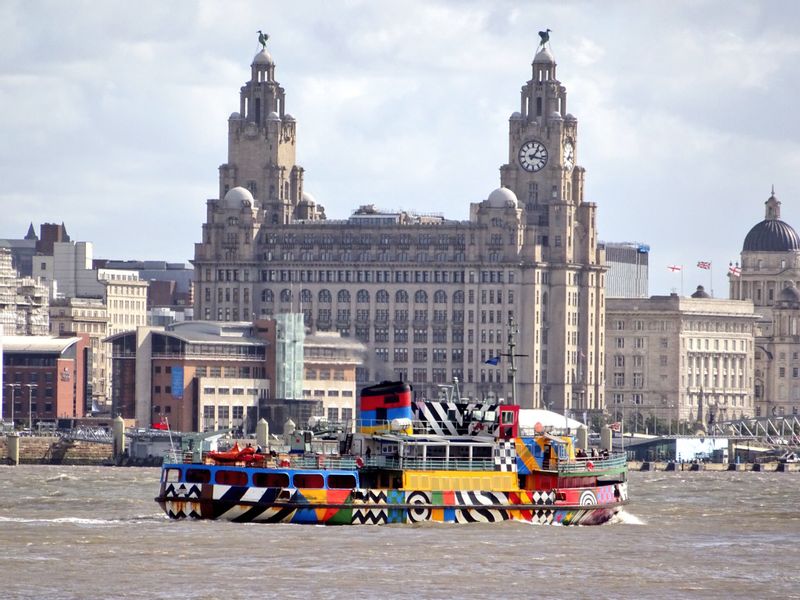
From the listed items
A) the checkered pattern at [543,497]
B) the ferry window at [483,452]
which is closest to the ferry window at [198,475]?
the ferry window at [483,452]

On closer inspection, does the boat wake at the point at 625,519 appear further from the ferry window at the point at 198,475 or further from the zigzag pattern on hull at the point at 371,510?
the ferry window at the point at 198,475

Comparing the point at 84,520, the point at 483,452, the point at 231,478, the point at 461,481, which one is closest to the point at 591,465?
the point at 483,452

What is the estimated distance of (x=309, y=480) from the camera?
130125 mm

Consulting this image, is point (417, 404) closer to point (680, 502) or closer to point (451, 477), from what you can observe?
point (451, 477)

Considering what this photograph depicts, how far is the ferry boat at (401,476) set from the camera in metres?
130

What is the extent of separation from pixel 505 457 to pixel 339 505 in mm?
8541

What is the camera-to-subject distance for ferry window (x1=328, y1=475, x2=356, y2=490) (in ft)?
427

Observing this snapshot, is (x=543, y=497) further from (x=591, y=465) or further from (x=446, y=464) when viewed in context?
(x=591, y=465)

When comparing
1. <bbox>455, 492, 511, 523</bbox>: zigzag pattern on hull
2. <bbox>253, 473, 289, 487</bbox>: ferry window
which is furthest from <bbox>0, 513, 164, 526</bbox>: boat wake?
<bbox>455, 492, 511, 523</bbox>: zigzag pattern on hull

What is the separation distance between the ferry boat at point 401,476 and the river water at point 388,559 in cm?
97

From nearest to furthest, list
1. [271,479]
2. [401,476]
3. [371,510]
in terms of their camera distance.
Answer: [271,479] < [371,510] < [401,476]

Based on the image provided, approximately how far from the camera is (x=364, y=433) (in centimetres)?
13475

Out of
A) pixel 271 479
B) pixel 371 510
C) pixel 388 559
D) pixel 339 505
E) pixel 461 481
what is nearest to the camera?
pixel 388 559

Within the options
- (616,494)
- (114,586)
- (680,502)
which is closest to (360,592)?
(114,586)
